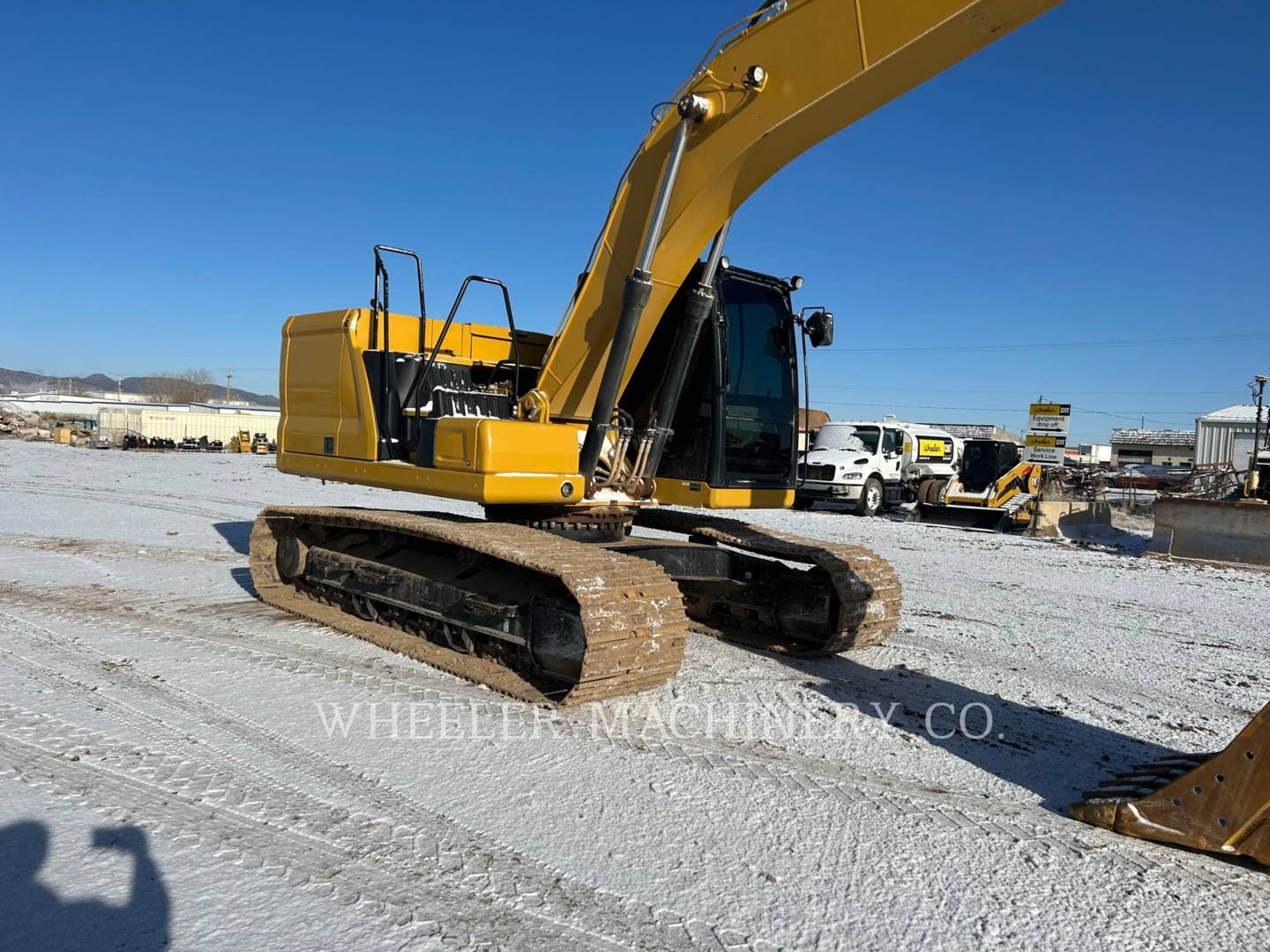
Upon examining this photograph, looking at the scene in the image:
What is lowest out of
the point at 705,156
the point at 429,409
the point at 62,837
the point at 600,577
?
the point at 62,837

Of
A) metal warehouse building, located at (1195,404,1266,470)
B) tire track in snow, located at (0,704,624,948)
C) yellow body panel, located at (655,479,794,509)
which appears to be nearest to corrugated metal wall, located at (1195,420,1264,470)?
metal warehouse building, located at (1195,404,1266,470)

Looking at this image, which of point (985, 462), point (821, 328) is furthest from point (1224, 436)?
point (821, 328)

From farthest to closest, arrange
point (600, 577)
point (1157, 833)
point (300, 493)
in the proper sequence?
point (300, 493) < point (600, 577) < point (1157, 833)

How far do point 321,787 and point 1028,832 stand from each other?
112 inches

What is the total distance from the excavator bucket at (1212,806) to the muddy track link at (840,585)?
2.21 metres

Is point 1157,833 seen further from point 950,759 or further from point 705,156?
point 705,156

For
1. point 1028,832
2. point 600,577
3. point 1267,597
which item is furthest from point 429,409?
point 1267,597

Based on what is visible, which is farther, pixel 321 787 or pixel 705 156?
pixel 705 156

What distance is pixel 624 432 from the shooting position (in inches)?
227

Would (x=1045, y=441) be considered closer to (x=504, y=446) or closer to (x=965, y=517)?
(x=965, y=517)

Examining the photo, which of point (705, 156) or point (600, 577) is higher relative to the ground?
point (705, 156)

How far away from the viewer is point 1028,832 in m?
3.44

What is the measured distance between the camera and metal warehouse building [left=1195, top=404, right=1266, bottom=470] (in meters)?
47.8

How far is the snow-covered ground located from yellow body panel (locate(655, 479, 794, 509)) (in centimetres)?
104
